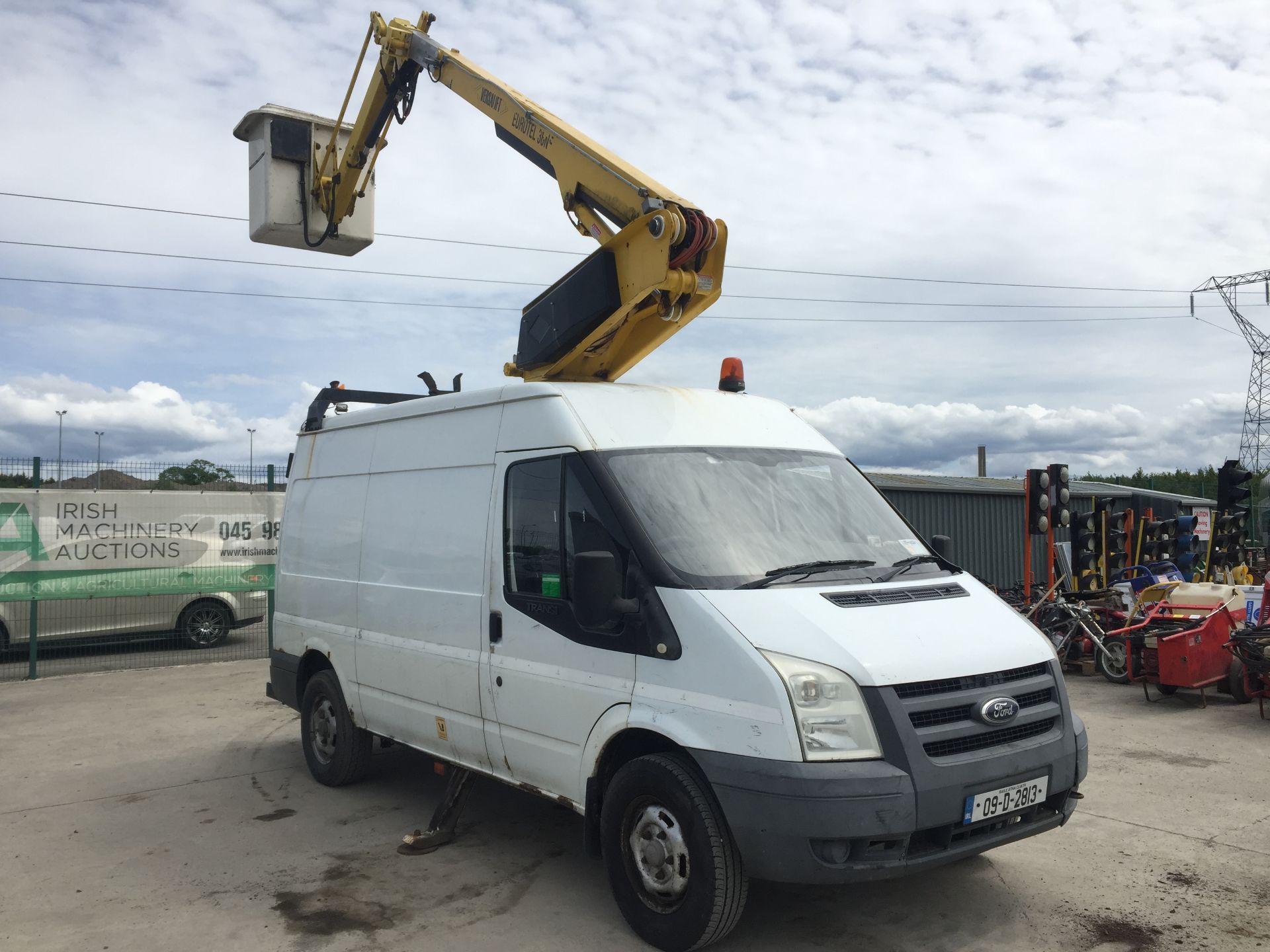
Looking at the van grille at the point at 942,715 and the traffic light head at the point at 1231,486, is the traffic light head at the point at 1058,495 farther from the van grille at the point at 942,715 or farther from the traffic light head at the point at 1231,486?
the van grille at the point at 942,715

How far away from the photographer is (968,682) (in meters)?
4.10

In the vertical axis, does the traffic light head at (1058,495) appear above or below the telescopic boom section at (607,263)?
below

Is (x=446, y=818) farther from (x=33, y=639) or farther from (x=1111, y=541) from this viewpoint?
(x=1111, y=541)

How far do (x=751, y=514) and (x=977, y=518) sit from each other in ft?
59.2

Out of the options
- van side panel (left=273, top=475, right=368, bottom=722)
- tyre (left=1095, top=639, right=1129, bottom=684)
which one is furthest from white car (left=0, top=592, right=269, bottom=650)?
tyre (left=1095, top=639, right=1129, bottom=684)

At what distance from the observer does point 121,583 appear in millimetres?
12227

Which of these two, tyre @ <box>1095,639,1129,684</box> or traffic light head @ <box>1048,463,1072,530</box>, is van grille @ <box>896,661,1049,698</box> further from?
traffic light head @ <box>1048,463,1072,530</box>

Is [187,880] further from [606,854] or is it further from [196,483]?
[196,483]

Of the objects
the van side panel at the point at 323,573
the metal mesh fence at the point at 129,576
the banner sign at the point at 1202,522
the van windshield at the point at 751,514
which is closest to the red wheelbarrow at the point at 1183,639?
the van windshield at the point at 751,514

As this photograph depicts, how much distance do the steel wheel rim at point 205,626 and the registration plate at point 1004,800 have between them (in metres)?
11.8

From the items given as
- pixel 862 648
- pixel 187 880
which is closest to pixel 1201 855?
pixel 862 648

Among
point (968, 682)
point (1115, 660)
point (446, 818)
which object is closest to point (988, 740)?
point (968, 682)

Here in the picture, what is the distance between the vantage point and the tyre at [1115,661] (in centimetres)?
1177

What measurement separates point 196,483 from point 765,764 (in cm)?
1080
